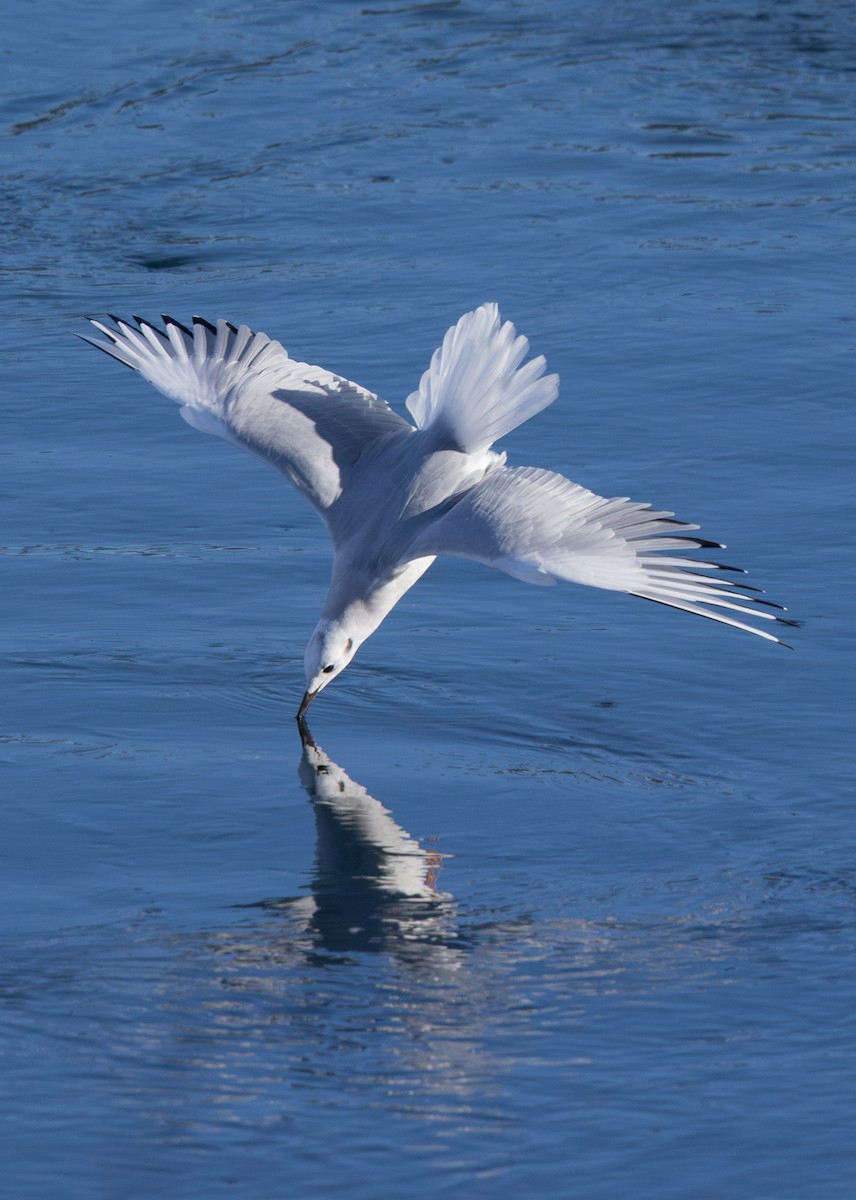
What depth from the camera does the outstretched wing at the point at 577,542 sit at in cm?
639

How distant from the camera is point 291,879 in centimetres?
625

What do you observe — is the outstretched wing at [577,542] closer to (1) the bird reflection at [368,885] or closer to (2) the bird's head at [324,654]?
(2) the bird's head at [324,654]

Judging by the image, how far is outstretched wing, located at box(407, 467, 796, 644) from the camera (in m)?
6.39

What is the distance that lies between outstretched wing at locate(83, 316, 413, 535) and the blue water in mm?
661

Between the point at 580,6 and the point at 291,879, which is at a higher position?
the point at 580,6

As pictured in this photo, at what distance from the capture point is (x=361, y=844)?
652 centimetres

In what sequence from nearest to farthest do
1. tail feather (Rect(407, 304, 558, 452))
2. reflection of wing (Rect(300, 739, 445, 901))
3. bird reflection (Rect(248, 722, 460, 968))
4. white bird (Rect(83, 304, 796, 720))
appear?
bird reflection (Rect(248, 722, 460, 968)) → reflection of wing (Rect(300, 739, 445, 901)) → white bird (Rect(83, 304, 796, 720)) → tail feather (Rect(407, 304, 558, 452))

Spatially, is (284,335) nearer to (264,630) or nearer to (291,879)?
(264,630)

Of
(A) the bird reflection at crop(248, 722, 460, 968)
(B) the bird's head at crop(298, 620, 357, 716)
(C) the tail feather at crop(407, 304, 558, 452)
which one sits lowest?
(A) the bird reflection at crop(248, 722, 460, 968)

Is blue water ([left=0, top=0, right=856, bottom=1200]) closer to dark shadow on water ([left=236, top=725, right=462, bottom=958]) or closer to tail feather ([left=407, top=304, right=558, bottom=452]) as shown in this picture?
dark shadow on water ([left=236, top=725, right=462, bottom=958])

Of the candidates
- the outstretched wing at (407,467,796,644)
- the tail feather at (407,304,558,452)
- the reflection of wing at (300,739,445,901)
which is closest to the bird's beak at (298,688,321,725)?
the reflection of wing at (300,739,445,901)

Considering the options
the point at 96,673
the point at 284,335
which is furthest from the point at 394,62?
the point at 96,673

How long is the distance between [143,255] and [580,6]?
6333 mm

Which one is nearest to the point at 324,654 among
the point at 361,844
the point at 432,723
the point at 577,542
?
the point at 432,723
